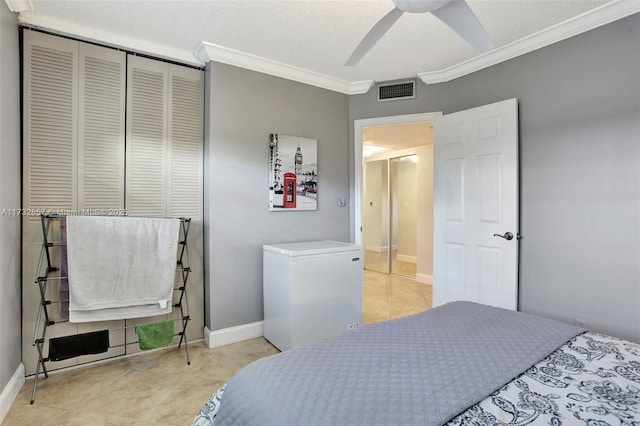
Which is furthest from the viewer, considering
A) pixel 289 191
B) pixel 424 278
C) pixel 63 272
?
pixel 424 278

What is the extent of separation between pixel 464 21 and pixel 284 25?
1269 millimetres

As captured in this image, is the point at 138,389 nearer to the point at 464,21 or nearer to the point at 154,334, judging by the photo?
the point at 154,334

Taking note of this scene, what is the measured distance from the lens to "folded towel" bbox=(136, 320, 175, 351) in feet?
7.41

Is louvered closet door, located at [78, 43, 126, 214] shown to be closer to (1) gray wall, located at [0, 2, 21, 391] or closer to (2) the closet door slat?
(2) the closet door slat

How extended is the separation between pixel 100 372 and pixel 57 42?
90.5 inches

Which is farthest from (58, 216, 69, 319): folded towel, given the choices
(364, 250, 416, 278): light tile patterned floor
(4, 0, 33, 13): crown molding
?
(364, 250, 416, 278): light tile patterned floor

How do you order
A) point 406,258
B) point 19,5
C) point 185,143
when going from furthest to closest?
point 406,258 → point 185,143 → point 19,5

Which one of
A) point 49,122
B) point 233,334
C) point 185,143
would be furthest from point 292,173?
point 49,122

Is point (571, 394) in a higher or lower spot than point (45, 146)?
lower

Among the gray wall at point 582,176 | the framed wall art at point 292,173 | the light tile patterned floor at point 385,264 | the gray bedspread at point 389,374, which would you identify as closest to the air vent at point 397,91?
the gray wall at point 582,176

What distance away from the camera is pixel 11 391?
184cm

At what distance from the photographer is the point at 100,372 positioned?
87.0 inches

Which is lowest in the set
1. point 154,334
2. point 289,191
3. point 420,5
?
point 154,334

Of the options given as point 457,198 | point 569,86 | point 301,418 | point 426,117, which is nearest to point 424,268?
point 457,198
